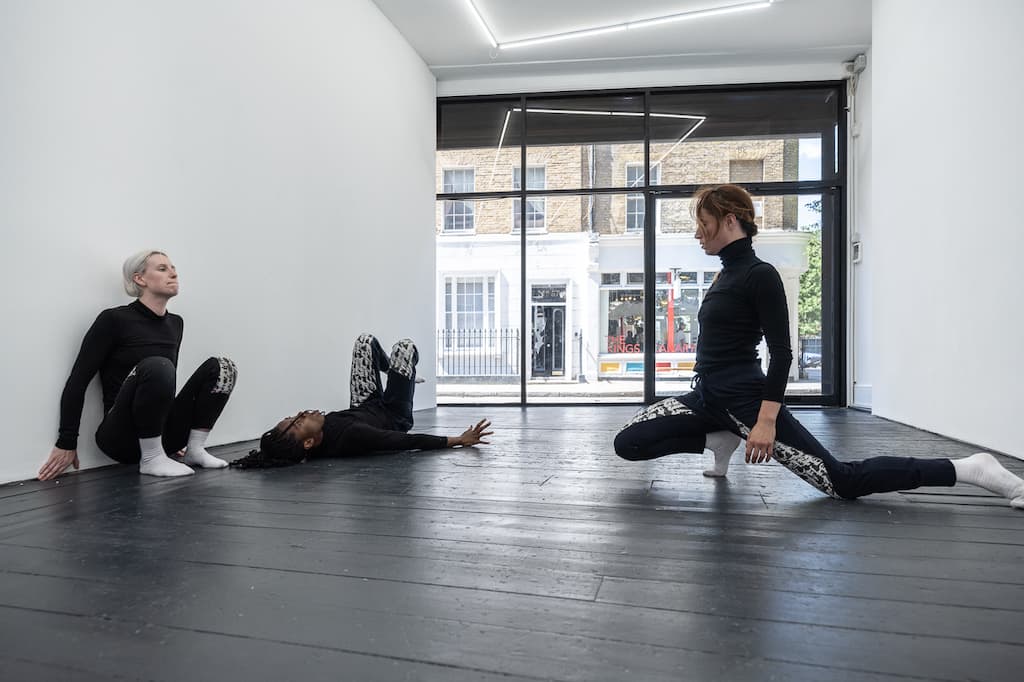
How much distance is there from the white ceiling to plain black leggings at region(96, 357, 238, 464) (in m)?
3.76

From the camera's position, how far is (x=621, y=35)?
6125 millimetres

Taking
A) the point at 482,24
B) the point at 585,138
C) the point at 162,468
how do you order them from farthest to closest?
the point at 585,138
the point at 482,24
the point at 162,468

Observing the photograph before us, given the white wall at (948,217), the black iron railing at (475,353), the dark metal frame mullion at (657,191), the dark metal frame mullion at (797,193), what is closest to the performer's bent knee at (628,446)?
the white wall at (948,217)

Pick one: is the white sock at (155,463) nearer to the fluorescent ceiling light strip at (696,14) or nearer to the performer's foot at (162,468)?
the performer's foot at (162,468)

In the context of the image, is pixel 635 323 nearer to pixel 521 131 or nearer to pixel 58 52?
pixel 521 131

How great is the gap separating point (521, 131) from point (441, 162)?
86cm

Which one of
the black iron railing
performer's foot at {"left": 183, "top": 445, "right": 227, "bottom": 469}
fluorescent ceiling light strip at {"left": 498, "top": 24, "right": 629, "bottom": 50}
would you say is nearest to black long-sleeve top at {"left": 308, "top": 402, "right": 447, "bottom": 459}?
performer's foot at {"left": 183, "top": 445, "right": 227, "bottom": 469}

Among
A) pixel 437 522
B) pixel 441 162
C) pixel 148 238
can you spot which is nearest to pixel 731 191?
pixel 437 522

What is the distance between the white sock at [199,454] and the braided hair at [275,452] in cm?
8

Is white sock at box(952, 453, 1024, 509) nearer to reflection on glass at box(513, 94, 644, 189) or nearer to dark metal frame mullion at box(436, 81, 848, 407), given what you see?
dark metal frame mullion at box(436, 81, 848, 407)

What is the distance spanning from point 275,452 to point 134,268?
95cm

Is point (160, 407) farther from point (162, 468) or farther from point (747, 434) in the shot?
point (747, 434)

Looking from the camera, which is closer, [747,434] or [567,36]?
[747,434]

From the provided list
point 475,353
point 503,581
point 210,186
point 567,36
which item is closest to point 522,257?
point 475,353
